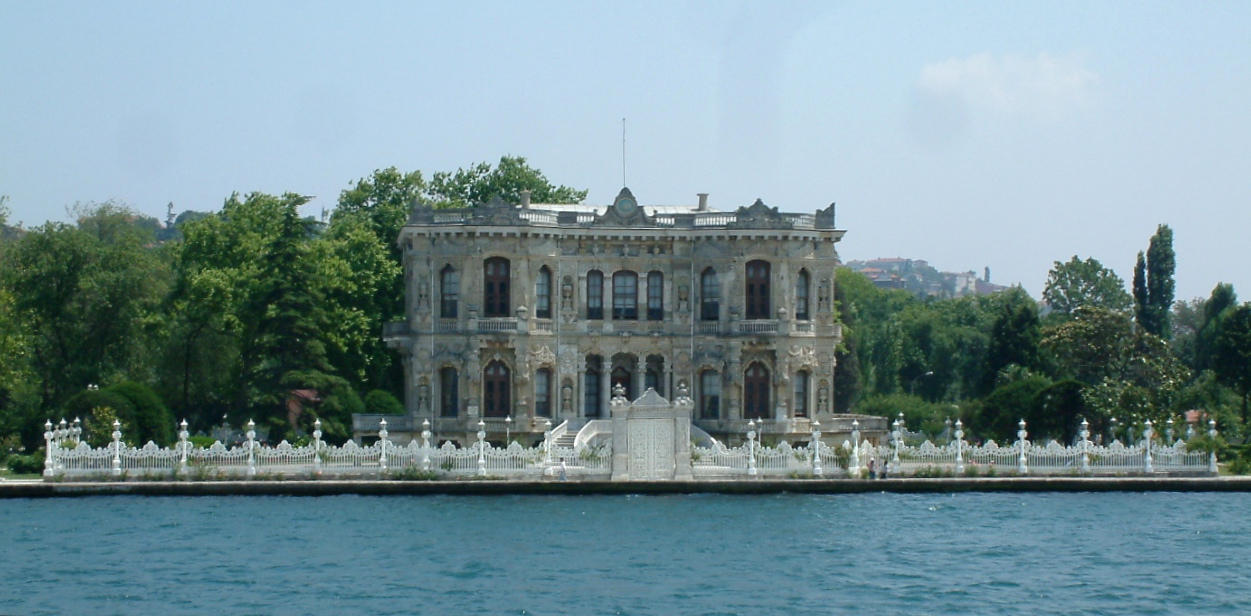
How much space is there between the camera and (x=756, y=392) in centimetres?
5753

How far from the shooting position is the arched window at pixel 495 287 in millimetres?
56312

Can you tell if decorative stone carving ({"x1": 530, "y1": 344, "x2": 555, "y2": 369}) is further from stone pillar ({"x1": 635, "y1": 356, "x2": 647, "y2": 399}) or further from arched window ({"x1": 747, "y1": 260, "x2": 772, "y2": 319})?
arched window ({"x1": 747, "y1": 260, "x2": 772, "y2": 319})

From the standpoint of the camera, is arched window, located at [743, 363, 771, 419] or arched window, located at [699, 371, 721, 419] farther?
arched window, located at [699, 371, 721, 419]

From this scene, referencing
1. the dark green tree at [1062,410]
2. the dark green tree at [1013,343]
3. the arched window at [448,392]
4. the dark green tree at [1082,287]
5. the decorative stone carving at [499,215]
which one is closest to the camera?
the decorative stone carving at [499,215]

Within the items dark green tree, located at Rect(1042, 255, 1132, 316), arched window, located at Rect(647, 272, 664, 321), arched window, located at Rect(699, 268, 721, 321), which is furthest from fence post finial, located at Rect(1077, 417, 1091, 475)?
dark green tree, located at Rect(1042, 255, 1132, 316)

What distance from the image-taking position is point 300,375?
185 feet

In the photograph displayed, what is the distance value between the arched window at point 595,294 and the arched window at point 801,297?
533 cm

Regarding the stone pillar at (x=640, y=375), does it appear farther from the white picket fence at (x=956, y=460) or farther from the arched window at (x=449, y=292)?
the white picket fence at (x=956, y=460)

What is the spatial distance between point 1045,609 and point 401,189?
40.9 m

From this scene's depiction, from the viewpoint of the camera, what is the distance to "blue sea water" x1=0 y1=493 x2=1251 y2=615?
34125 millimetres

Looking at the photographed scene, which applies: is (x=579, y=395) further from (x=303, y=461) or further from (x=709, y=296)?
(x=303, y=461)

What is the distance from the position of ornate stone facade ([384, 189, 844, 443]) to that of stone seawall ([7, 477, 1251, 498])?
7.97 m

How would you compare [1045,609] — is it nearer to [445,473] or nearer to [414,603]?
[414,603]

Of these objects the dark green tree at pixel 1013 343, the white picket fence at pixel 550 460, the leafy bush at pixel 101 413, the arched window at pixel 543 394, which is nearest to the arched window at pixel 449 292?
the arched window at pixel 543 394
